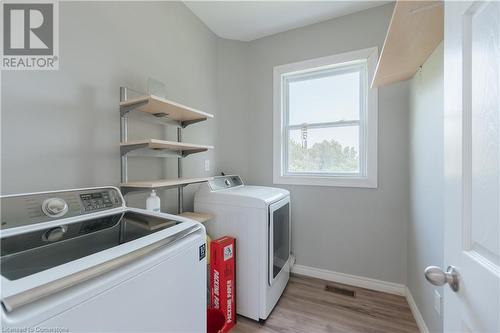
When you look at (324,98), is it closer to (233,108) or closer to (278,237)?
(233,108)

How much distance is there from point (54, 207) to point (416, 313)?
2461 mm

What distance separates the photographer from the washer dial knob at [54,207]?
916 millimetres

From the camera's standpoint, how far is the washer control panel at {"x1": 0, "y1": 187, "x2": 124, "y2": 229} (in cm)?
82

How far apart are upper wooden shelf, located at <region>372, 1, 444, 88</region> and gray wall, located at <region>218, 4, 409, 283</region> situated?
48 cm

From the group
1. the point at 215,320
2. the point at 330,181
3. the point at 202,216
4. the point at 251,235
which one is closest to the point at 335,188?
the point at 330,181

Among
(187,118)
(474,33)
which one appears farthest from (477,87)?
(187,118)

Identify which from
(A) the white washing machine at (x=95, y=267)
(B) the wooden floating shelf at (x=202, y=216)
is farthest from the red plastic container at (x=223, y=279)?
(A) the white washing machine at (x=95, y=267)

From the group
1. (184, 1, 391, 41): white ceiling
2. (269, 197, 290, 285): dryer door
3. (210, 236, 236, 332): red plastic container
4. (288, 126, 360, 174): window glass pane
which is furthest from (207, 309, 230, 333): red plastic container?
(184, 1, 391, 41): white ceiling

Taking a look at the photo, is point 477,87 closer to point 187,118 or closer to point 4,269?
point 4,269

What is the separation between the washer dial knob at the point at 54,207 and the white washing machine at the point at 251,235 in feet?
3.35

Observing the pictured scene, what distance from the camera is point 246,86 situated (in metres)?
2.64

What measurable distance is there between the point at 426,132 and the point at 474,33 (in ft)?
3.76

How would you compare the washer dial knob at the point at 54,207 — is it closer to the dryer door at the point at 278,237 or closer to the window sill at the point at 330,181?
the dryer door at the point at 278,237

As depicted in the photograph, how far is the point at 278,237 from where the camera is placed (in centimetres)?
190
